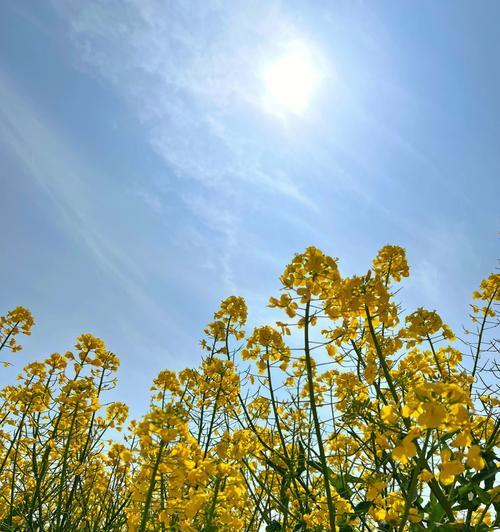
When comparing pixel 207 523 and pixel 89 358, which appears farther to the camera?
pixel 89 358

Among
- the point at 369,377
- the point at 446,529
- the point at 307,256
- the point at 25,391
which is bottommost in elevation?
the point at 446,529

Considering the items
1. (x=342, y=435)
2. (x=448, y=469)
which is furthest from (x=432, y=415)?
(x=342, y=435)

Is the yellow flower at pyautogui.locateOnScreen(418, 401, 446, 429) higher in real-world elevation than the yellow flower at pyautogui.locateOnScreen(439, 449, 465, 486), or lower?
higher

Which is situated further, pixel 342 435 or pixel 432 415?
pixel 342 435

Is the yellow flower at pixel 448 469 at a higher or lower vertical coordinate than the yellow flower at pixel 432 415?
lower

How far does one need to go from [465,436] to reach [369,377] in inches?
32.4

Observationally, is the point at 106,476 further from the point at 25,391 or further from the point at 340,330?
the point at 340,330

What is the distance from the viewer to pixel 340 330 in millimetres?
2584

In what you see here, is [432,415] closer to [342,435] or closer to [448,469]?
[448,469]

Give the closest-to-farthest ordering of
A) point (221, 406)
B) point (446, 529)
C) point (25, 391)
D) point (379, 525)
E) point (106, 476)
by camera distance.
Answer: point (446, 529) < point (379, 525) < point (221, 406) < point (25, 391) < point (106, 476)

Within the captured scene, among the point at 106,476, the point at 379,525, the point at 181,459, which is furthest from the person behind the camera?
the point at 106,476

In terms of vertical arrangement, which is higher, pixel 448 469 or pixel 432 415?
pixel 432 415

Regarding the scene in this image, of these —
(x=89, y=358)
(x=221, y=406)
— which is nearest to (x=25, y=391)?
(x=89, y=358)

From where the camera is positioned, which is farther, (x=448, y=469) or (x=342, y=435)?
(x=342, y=435)
